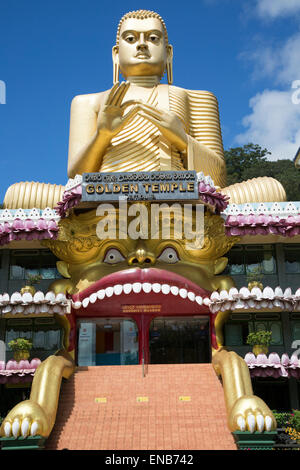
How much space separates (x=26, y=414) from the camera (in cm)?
1024

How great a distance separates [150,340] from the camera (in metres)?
15.4

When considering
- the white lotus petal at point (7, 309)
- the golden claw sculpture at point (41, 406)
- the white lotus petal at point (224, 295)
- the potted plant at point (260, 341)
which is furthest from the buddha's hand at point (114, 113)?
the potted plant at point (260, 341)

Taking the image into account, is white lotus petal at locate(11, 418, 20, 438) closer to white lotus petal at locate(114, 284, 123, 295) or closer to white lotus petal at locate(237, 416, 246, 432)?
white lotus petal at locate(237, 416, 246, 432)

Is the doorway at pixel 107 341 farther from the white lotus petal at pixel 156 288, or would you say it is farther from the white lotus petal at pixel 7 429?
the white lotus petal at pixel 7 429

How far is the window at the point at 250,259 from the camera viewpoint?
52.9 feet

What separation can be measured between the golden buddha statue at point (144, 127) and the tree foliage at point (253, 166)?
716 inches

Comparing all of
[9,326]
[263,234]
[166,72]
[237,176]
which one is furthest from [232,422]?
[237,176]

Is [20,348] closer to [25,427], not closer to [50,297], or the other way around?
[50,297]

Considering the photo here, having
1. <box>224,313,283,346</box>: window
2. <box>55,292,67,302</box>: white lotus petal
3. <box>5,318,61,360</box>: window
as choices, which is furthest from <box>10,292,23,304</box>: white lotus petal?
<box>224,313,283,346</box>: window

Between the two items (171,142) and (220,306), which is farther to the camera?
(171,142)

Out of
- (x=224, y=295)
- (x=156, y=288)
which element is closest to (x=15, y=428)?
(x=156, y=288)

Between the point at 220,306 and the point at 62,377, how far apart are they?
14.3ft

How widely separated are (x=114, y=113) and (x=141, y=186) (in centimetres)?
256

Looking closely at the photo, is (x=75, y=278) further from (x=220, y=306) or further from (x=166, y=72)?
(x=166, y=72)
